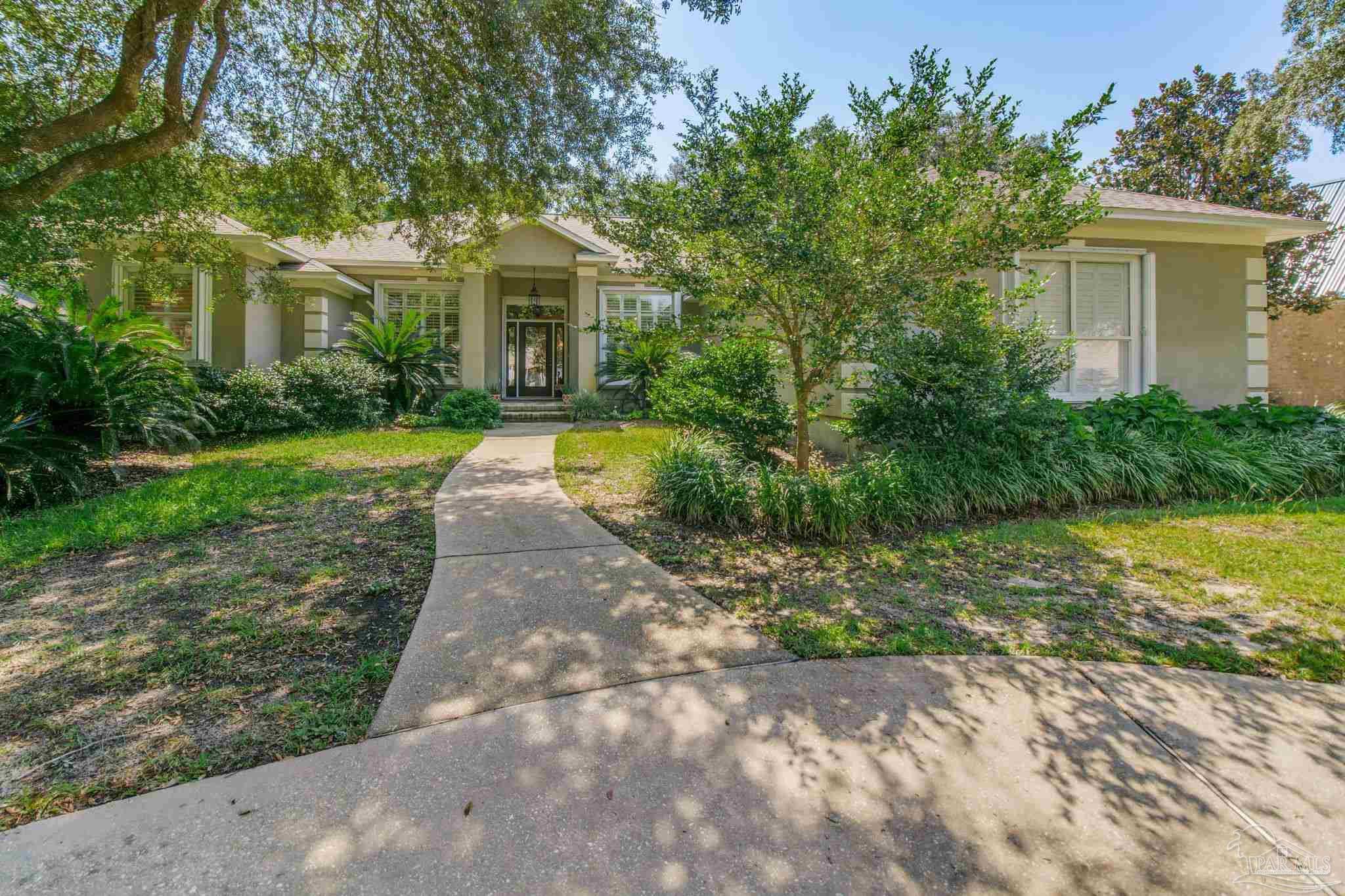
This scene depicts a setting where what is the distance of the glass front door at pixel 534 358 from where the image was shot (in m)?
15.9

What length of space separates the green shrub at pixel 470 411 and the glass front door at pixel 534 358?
3329 mm

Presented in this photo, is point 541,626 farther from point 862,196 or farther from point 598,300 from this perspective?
point 598,300

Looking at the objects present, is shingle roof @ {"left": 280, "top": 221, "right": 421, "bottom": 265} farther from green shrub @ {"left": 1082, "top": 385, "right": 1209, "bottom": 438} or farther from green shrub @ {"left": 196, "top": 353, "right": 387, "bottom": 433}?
green shrub @ {"left": 1082, "top": 385, "right": 1209, "bottom": 438}

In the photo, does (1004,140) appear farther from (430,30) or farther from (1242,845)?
(430,30)

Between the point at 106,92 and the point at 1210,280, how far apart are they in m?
14.6

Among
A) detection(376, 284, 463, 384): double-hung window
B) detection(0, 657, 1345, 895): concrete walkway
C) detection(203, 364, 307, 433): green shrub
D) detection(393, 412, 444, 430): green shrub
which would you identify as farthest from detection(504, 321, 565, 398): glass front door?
detection(0, 657, 1345, 895): concrete walkway

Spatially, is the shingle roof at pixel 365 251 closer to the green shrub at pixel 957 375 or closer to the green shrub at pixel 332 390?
the green shrub at pixel 332 390

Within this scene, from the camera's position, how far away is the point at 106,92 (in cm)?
657

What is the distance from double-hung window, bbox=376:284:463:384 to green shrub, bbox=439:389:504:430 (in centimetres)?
241

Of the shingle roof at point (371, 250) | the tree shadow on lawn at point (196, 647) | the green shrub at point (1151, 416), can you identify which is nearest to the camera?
the tree shadow on lawn at point (196, 647)

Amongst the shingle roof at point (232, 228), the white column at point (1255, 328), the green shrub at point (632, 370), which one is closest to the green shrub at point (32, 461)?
the shingle roof at point (232, 228)

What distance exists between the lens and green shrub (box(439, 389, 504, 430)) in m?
12.0

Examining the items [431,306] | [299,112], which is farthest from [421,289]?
[299,112]

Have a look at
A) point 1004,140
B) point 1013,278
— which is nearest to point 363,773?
point 1004,140
